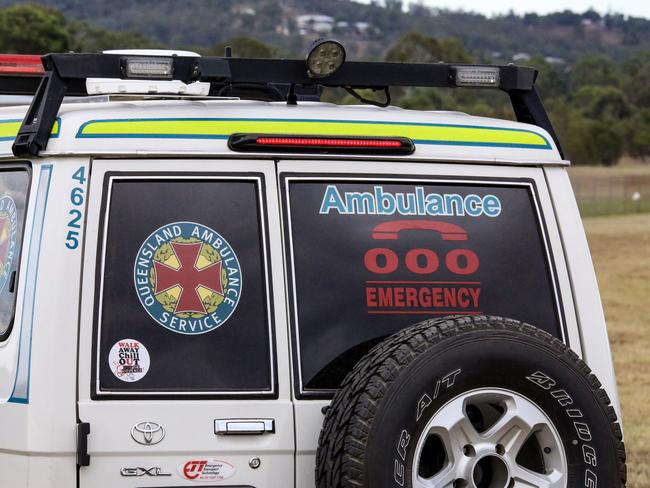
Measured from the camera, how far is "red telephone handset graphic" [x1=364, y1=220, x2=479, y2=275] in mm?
3842

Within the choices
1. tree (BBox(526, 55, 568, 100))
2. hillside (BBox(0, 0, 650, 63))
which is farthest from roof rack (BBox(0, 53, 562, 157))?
hillside (BBox(0, 0, 650, 63))

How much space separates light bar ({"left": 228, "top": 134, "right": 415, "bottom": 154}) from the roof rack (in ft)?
0.75

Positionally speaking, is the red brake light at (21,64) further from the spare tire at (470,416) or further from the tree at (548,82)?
the tree at (548,82)

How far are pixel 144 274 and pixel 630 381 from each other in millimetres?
9796

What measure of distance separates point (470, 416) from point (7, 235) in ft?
4.65

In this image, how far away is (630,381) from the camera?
12.7 m

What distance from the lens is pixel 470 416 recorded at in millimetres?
3641

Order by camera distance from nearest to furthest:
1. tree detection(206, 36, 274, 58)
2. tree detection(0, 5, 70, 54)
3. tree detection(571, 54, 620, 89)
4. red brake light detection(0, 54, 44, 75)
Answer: red brake light detection(0, 54, 44, 75) → tree detection(206, 36, 274, 58) → tree detection(0, 5, 70, 54) → tree detection(571, 54, 620, 89)

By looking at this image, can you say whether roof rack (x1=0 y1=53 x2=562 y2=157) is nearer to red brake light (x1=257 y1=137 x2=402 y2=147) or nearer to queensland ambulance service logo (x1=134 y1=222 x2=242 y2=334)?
red brake light (x1=257 y1=137 x2=402 y2=147)

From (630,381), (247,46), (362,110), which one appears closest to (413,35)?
(247,46)

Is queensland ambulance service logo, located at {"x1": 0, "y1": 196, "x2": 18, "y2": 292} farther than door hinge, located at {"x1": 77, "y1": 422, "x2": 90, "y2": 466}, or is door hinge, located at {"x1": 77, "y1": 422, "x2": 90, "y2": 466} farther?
queensland ambulance service logo, located at {"x1": 0, "y1": 196, "x2": 18, "y2": 292}

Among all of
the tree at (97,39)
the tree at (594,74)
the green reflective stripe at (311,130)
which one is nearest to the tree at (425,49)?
the tree at (97,39)

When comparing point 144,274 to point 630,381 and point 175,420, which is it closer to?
point 175,420

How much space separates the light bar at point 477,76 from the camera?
14.0 feet
